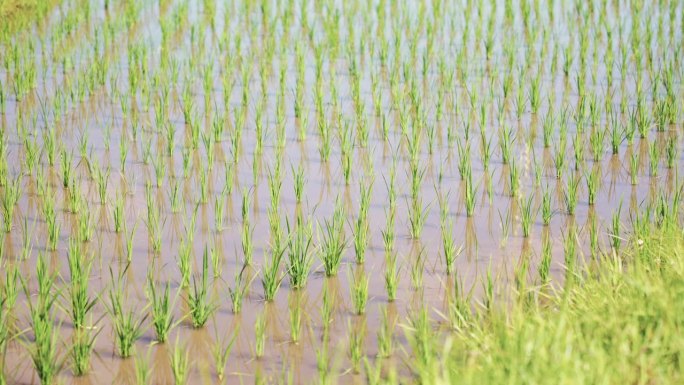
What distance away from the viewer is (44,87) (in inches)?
277

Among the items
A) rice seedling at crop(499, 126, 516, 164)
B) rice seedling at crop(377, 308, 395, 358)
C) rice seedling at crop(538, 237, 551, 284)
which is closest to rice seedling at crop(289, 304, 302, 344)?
rice seedling at crop(377, 308, 395, 358)

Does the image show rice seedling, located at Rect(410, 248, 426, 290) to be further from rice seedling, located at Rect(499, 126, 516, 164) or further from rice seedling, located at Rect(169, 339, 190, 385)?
rice seedling, located at Rect(499, 126, 516, 164)

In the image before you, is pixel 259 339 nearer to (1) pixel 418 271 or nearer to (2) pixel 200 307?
(2) pixel 200 307

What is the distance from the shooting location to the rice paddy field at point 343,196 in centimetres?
362

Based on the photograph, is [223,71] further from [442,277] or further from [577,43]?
[442,277]

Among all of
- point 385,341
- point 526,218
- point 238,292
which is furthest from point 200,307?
point 526,218

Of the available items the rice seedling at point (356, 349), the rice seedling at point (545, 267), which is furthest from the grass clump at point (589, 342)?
the rice seedling at point (545, 267)

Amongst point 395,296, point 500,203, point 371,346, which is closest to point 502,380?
point 371,346

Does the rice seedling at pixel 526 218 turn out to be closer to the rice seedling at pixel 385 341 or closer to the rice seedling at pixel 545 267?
the rice seedling at pixel 545 267

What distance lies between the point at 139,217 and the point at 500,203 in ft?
5.61

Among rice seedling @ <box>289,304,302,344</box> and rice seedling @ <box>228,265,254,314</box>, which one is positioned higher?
rice seedling @ <box>228,265,254,314</box>

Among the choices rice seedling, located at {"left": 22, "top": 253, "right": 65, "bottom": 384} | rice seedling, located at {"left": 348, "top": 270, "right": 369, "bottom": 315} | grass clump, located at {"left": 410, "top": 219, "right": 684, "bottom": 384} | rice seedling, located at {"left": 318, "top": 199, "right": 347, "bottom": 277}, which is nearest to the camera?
grass clump, located at {"left": 410, "top": 219, "right": 684, "bottom": 384}

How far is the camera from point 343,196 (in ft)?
17.6

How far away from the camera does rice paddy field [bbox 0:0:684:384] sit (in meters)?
3.62
